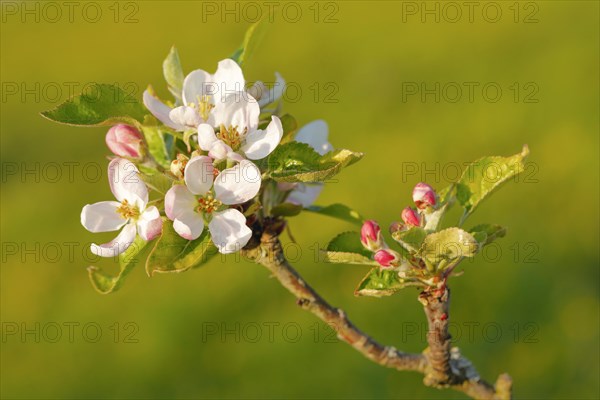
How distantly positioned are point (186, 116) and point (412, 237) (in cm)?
28

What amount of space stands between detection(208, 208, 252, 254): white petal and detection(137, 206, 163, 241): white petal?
2.4 inches

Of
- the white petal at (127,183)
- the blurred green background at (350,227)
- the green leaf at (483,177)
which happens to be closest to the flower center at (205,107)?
the white petal at (127,183)

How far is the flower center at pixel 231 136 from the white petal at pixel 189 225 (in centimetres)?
9

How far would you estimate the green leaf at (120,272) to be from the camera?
2.71 feet

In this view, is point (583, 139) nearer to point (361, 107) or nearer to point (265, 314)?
point (361, 107)

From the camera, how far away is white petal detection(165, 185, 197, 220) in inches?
31.1

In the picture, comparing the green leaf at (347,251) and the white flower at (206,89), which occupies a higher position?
the white flower at (206,89)

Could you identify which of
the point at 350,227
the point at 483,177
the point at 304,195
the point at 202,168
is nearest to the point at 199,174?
the point at 202,168

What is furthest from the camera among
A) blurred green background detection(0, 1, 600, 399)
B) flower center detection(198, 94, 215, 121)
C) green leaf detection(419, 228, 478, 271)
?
blurred green background detection(0, 1, 600, 399)

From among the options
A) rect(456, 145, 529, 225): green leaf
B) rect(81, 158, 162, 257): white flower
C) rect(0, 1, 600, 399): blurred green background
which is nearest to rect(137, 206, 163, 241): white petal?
rect(81, 158, 162, 257): white flower

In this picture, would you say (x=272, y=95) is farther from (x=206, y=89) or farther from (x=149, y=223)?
(x=149, y=223)

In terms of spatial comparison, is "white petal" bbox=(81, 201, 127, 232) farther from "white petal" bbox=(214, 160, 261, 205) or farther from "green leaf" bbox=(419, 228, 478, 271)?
"green leaf" bbox=(419, 228, 478, 271)

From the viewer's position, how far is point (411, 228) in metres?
0.78

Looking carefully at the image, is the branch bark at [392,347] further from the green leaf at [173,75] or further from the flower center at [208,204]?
the green leaf at [173,75]
